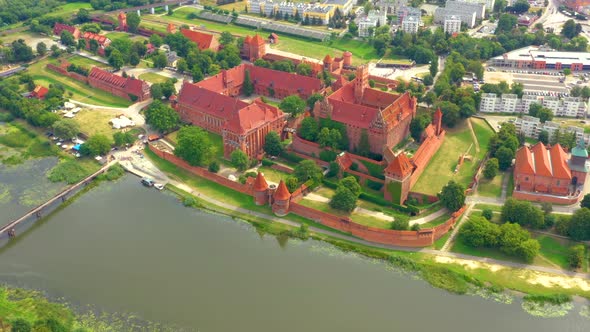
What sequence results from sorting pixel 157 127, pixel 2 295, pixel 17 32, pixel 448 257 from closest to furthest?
pixel 2 295, pixel 448 257, pixel 157 127, pixel 17 32

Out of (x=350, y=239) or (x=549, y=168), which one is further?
(x=549, y=168)

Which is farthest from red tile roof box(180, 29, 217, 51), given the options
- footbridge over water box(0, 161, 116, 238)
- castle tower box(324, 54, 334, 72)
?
footbridge over water box(0, 161, 116, 238)

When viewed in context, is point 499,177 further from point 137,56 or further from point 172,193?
point 137,56

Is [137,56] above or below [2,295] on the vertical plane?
above

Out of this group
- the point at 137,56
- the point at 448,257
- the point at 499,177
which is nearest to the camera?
the point at 448,257

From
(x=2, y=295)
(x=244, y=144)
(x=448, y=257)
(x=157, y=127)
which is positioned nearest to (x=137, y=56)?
(x=157, y=127)

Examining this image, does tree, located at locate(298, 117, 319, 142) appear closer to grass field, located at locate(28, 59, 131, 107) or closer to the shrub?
the shrub

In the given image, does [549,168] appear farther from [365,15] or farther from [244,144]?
[365,15]

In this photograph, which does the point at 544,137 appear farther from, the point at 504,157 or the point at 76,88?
the point at 76,88
